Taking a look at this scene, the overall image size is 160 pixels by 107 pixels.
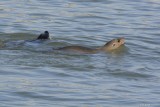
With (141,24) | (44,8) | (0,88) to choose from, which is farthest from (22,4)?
(0,88)

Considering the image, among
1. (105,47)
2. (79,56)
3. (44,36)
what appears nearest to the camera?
(79,56)

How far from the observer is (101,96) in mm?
11750

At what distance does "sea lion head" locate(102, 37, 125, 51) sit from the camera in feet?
51.0

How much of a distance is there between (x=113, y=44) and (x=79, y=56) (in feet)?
4.41

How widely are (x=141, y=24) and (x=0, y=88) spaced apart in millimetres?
7355

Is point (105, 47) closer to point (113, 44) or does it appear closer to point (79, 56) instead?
point (113, 44)

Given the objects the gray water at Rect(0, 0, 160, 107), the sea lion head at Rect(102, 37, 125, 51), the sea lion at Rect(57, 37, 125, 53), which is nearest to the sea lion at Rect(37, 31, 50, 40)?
the gray water at Rect(0, 0, 160, 107)

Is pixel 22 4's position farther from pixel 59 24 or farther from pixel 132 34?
pixel 132 34

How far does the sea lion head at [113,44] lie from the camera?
51.0ft

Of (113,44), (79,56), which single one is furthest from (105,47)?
(79,56)

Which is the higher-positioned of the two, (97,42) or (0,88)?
(97,42)

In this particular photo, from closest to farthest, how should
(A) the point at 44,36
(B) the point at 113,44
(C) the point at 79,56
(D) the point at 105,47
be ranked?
(C) the point at 79,56
(D) the point at 105,47
(B) the point at 113,44
(A) the point at 44,36

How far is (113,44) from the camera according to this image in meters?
15.8

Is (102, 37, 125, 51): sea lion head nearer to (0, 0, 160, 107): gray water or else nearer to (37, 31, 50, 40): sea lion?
(0, 0, 160, 107): gray water
